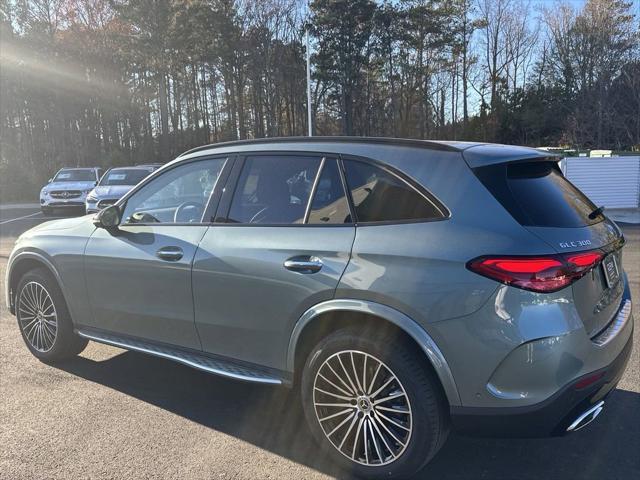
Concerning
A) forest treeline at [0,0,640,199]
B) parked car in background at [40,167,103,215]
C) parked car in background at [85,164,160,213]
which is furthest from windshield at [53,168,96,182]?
forest treeline at [0,0,640,199]

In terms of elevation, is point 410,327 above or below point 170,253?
below

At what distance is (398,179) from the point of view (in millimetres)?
2910

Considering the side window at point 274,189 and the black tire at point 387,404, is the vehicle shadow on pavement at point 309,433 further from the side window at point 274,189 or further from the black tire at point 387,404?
the side window at point 274,189

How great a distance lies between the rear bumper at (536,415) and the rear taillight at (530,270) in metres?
0.49

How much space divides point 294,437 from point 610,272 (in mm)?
2115

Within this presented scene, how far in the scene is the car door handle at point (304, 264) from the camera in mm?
2941

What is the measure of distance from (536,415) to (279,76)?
4198 cm

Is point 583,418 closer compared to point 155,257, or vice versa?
point 583,418

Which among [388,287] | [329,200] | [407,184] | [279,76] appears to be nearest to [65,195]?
[329,200]

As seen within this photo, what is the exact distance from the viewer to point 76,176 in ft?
63.0

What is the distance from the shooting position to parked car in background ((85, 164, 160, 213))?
46.8 feet

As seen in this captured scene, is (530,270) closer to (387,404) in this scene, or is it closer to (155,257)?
(387,404)

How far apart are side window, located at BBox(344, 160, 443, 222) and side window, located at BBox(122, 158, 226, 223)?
3.48 ft

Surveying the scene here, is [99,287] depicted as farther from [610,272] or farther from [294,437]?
[610,272]
